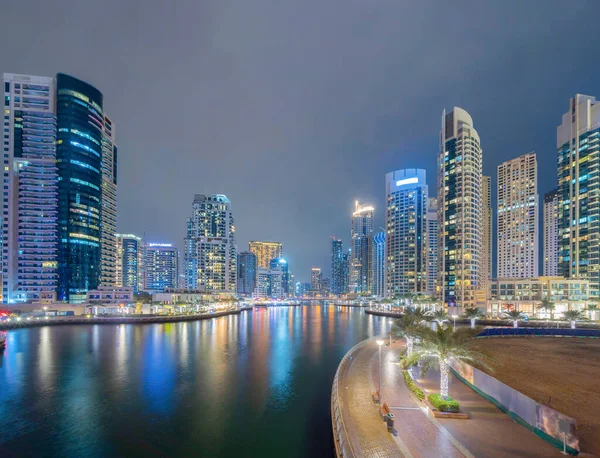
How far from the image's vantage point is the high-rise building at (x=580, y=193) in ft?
376

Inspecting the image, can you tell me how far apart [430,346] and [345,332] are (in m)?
67.5

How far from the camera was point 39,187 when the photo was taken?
123000 millimetres

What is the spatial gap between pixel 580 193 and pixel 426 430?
14176 cm

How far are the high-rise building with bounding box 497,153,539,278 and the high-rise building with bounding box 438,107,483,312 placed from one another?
7584 cm

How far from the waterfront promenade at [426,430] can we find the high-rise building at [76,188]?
134 meters

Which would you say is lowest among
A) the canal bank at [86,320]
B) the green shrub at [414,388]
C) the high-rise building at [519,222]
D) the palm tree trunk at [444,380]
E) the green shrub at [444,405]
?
the canal bank at [86,320]

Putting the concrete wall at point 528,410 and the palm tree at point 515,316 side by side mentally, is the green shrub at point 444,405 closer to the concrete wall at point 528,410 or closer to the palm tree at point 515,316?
the concrete wall at point 528,410

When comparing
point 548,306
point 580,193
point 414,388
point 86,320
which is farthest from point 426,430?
point 580,193

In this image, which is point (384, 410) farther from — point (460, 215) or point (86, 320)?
point (460, 215)

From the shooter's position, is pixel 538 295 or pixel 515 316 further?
pixel 538 295

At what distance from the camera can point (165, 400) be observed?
3447 centimetres

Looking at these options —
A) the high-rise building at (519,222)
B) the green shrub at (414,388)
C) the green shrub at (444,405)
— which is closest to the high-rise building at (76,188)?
the green shrub at (414,388)

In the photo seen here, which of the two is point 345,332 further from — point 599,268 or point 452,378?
point 599,268

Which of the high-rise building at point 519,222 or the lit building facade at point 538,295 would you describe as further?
the high-rise building at point 519,222
